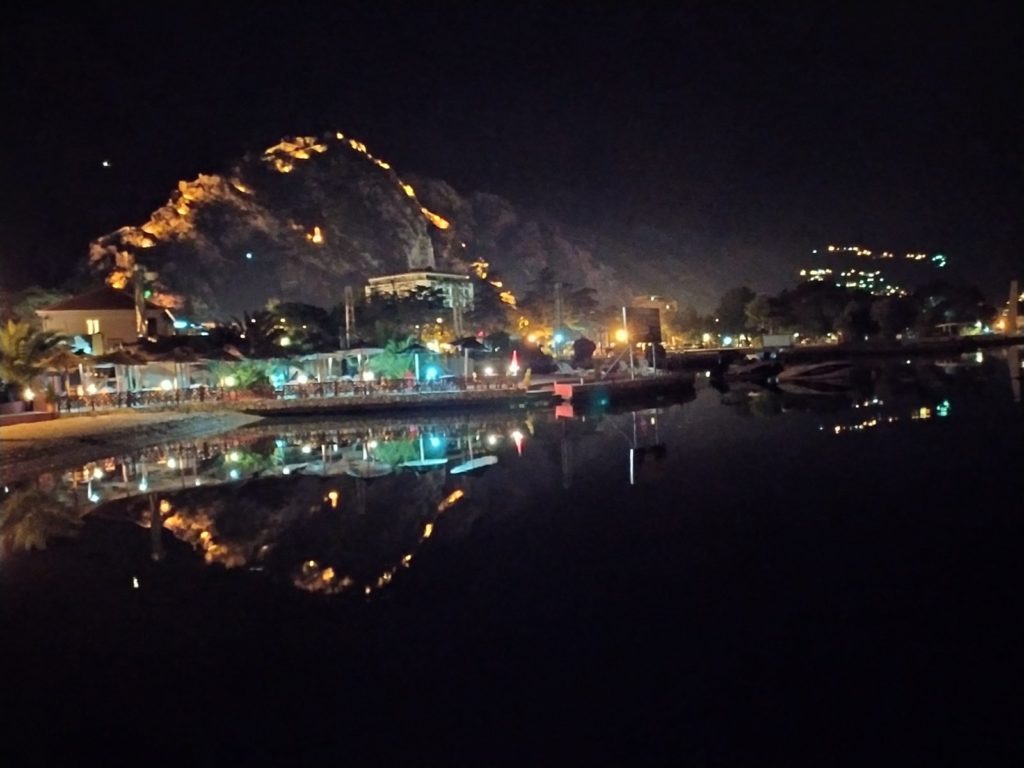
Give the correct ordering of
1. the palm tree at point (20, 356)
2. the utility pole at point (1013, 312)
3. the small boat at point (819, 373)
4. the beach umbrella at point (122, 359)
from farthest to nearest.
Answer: the utility pole at point (1013, 312), the small boat at point (819, 373), the beach umbrella at point (122, 359), the palm tree at point (20, 356)

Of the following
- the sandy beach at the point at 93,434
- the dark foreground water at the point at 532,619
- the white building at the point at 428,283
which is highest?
the white building at the point at 428,283

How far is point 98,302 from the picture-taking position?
52.7 meters

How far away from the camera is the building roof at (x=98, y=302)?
52.0 metres

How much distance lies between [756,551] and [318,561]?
555cm

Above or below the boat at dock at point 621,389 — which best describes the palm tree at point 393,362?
above

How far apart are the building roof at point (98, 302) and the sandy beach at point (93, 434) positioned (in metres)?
23.5

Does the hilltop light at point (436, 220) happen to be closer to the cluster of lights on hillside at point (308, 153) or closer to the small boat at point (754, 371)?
the cluster of lights on hillside at point (308, 153)

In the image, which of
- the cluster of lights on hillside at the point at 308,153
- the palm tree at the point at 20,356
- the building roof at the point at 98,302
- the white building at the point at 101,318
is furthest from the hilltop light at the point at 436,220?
the palm tree at the point at 20,356

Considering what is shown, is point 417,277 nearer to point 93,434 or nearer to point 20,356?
point 20,356

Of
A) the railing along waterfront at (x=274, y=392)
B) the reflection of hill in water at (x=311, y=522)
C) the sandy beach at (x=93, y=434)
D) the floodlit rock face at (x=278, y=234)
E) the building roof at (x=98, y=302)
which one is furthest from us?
the floodlit rock face at (x=278, y=234)

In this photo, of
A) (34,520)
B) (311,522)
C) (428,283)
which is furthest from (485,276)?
(311,522)

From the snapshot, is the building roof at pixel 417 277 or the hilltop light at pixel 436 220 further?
the hilltop light at pixel 436 220

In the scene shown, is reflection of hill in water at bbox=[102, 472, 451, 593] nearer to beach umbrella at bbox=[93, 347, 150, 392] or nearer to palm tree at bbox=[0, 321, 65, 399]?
palm tree at bbox=[0, 321, 65, 399]

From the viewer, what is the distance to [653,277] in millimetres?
153625
